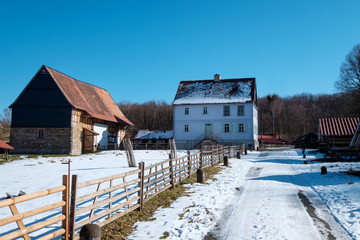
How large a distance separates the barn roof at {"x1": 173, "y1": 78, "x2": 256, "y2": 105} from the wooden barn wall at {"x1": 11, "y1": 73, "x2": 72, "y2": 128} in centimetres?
1882

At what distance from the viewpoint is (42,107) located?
97.3 ft

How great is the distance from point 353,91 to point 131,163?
3500 centimetres

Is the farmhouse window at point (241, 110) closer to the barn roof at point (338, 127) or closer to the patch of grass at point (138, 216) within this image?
the barn roof at point (338, 127)

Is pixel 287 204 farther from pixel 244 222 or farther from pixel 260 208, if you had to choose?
pixel 244 222

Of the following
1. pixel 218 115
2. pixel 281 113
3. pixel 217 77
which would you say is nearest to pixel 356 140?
pixel 218 115

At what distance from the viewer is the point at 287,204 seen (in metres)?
8.27

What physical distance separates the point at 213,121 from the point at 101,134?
17.2 meters

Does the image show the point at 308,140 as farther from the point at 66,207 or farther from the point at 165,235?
the point at 66,207

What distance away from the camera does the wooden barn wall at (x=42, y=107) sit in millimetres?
29375

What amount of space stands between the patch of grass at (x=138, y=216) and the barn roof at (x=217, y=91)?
32299 mm

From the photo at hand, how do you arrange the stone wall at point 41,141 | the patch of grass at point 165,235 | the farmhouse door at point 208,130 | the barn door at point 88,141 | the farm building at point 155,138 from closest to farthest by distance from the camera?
the patch of grass at point 165,235 < the stone wall at point 41,141 < the barn door at point 88,141 < the farmhouse door at point 208,130 < the farm building at point 155,138

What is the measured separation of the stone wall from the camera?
1141 inches

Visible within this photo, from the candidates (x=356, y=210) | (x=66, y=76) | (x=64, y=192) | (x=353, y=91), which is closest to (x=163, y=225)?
(x=64, y=192)

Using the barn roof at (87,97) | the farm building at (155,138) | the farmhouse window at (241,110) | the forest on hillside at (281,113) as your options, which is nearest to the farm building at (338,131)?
the farmhouse window at (241,110)
